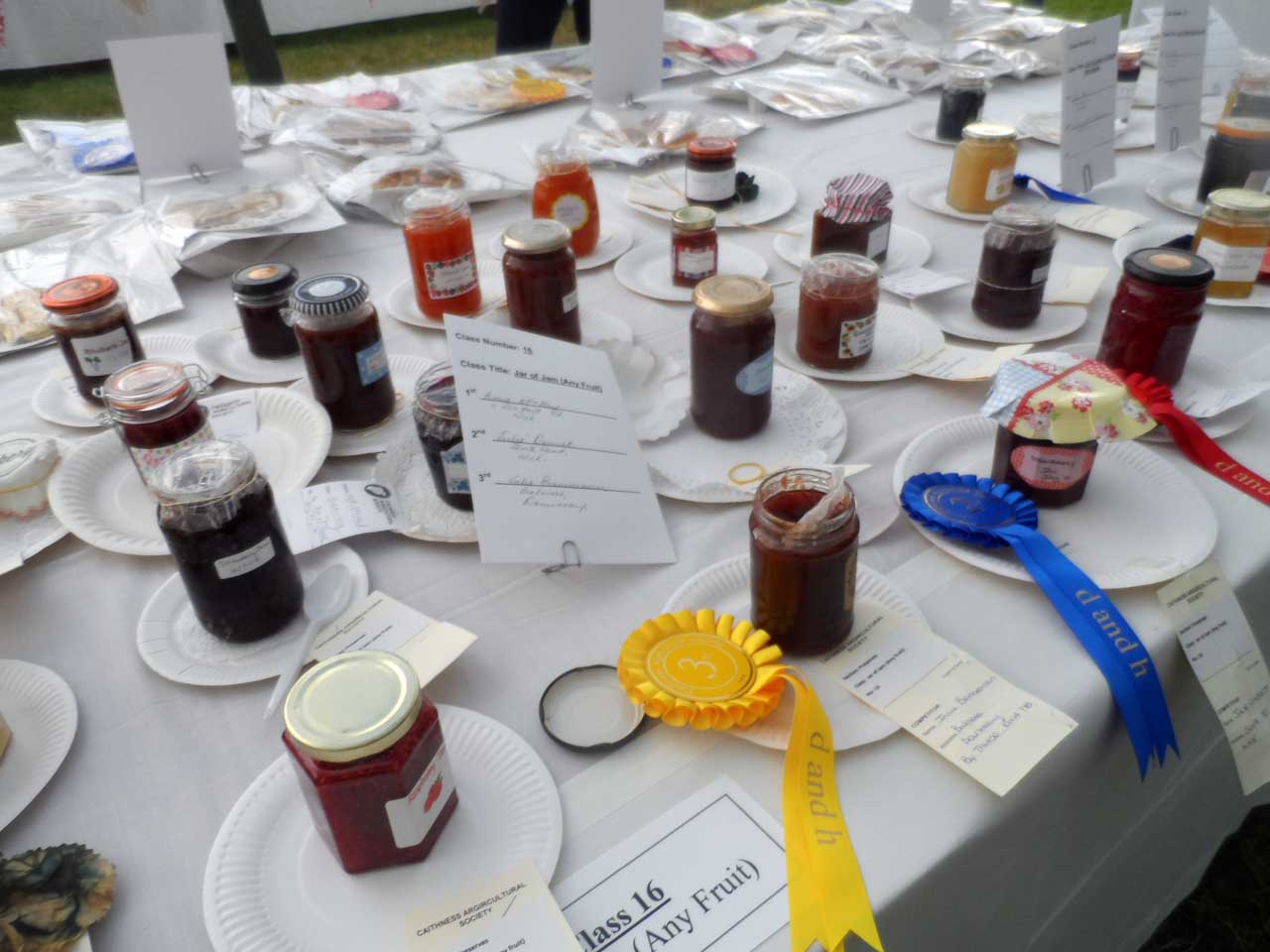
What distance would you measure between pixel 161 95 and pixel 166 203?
0.18 m

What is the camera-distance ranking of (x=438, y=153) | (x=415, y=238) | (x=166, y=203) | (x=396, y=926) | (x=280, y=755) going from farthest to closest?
(x=438, y=153)
(x=166, y=203)
(x=415, y=238)
(x=280, y=755)
(x=396, y=926)

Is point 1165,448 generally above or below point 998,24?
below

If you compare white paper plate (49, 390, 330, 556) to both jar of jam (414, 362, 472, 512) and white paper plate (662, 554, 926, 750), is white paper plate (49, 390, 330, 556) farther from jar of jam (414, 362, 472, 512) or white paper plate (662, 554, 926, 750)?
white paper plate (662, 554, 926, 750)

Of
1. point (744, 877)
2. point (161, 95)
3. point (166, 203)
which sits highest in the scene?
point (161, 95)

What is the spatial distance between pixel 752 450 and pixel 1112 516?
0.34m

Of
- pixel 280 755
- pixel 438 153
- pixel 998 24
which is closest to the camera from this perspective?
pixel 280 755

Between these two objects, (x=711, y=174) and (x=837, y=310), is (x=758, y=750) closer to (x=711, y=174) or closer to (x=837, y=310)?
(x=837, y=310)

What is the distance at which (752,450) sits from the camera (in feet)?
2.89

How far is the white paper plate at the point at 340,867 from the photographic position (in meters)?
0.48

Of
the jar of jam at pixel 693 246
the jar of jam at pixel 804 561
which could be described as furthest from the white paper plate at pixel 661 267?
the jar of jam at pixel 804 561

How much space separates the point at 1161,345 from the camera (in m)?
0.89

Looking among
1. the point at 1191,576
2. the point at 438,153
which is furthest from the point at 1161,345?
the point at 438,153

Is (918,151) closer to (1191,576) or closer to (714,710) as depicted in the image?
(1191,576)

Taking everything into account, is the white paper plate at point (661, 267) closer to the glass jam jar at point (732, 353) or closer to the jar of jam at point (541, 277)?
the jar of jam at point (541, 277)
